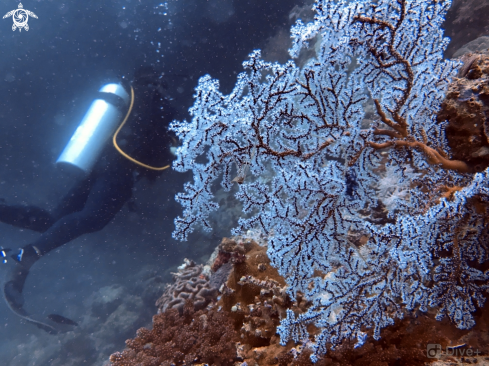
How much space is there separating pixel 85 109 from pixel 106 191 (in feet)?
25.5

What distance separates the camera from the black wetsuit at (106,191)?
10359 millimetres

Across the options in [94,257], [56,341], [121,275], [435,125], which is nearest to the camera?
[435,125]

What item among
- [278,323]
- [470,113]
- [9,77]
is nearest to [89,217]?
[278,323]

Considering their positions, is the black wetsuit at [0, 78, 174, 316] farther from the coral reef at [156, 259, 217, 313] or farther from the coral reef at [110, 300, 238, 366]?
the coral reef at [110, 300, 238, 366]

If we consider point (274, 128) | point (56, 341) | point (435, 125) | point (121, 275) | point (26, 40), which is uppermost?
point (26, 40)

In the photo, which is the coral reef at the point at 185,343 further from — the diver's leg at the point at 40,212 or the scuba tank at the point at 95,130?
the diver's leg at the point at 40,212

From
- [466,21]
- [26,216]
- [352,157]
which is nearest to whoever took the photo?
[352,157]

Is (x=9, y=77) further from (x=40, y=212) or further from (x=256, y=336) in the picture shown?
(x=256, y=336)

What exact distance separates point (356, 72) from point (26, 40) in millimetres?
21218

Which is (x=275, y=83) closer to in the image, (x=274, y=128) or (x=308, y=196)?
(x=274, y=128)

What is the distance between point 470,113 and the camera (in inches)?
91.3

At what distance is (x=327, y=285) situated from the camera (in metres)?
2.42

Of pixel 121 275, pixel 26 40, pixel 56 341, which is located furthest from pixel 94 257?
pixel 26 40

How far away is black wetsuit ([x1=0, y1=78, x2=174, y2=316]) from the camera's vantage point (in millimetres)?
10359
